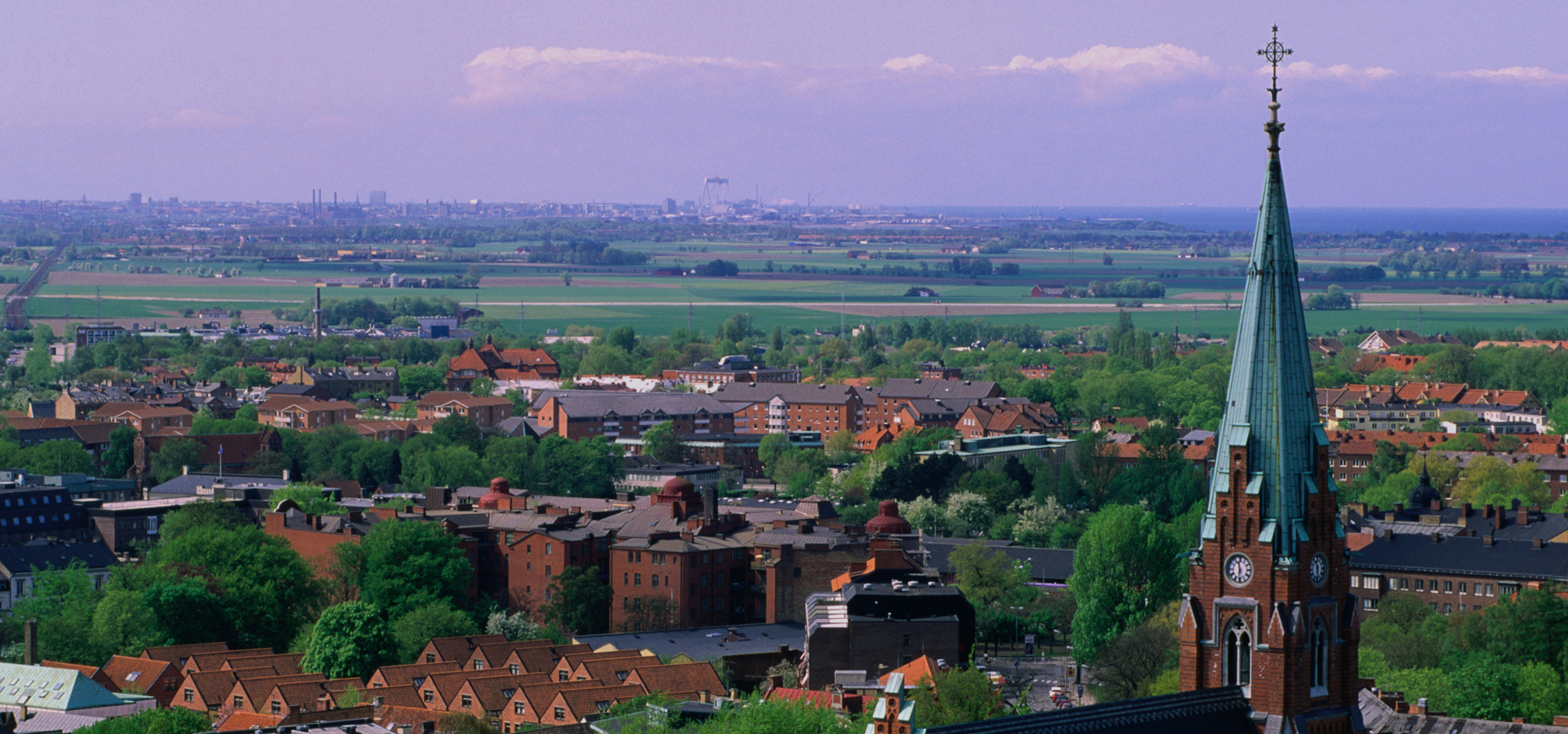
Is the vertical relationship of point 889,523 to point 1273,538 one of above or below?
below

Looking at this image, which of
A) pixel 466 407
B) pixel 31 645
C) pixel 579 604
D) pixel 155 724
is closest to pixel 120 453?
pixel 466 407

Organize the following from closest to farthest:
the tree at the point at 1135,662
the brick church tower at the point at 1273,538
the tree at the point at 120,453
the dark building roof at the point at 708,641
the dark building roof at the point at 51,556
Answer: the brick church tower at the point at 1273,538
the tree at the point at 1135,662
the dark building roof at the point at 708,641
the dark building roof at the point at 51,556
the tree at the point at 120,453

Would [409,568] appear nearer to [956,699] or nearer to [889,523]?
[889,523]

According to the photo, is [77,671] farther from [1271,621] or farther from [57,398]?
[57,398]

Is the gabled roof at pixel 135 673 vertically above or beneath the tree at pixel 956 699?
beneath

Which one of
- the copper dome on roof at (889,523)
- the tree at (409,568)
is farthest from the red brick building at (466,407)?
the tree at (409,568)

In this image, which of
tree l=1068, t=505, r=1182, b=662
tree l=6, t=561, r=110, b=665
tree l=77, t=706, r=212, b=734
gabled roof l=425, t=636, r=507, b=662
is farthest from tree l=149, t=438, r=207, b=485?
tree l=77, t=706, r=212, b=734

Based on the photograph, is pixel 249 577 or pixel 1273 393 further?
pixel 249 577

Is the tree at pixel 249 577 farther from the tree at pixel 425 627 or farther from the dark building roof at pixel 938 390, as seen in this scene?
Result: the dark building roof at pixel 938 390
